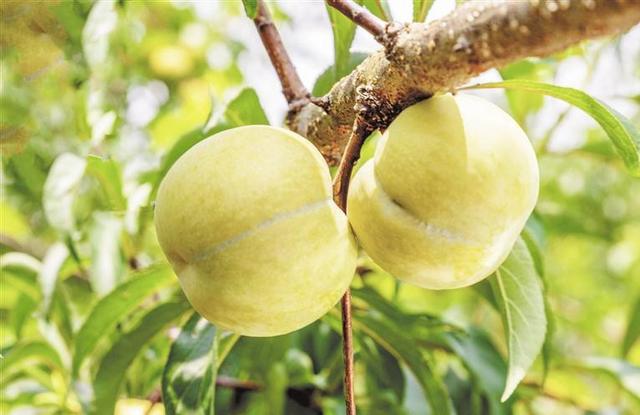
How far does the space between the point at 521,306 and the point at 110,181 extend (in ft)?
2.39

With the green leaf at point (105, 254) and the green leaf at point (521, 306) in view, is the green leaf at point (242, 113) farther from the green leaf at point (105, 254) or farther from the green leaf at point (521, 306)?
the green leaf at point (521, 306)

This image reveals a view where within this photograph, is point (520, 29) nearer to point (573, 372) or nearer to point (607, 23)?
point (607, 23)

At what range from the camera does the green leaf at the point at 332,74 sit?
1.00 meters

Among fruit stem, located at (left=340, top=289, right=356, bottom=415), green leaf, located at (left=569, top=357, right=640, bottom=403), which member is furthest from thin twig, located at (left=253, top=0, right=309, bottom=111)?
green leaf, located at (left=569, top=357, right=640, bottom=403)

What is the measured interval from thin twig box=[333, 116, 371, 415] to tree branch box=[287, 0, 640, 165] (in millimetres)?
30

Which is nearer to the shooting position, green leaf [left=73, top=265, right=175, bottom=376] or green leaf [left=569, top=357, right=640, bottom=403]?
green leaf [left=73, top=265, right=175, bottom=376]

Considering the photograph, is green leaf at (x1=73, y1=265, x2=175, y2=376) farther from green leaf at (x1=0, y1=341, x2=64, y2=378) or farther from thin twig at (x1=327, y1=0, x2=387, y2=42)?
thin twig at (x1=327, y1=0, x2=387, y2=42)

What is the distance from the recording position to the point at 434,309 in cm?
198

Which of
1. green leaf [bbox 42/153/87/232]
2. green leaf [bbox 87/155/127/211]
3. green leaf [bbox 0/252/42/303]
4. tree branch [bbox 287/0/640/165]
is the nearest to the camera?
tree branch [bbox 287/0/640/165]

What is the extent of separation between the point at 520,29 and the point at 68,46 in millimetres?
1299

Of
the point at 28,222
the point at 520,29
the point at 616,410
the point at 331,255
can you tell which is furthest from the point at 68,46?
the point at 616,410

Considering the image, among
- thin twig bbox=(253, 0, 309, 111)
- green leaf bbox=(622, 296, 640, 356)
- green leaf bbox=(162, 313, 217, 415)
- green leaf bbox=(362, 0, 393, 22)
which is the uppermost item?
green leaf bbox=(362, 0, 393, 22)

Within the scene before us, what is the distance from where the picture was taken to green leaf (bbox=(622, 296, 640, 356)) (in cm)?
154

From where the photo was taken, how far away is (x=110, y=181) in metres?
1.19
